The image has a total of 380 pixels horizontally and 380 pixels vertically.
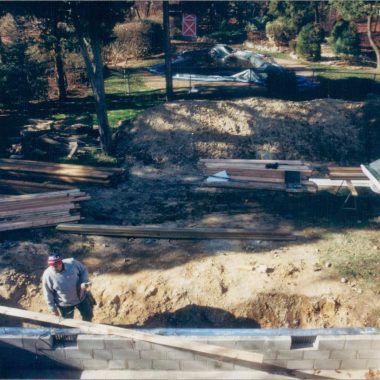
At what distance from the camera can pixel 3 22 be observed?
2841cm

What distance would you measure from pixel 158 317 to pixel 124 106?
12.4 metres

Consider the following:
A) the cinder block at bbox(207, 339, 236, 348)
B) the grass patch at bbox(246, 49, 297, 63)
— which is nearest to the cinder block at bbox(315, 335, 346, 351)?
the cinder block at bbox(207, 339, 236, 348)

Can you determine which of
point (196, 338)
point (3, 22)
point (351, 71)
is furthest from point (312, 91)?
point (3, 22)

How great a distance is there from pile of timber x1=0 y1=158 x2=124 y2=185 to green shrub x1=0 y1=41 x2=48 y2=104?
5819mm

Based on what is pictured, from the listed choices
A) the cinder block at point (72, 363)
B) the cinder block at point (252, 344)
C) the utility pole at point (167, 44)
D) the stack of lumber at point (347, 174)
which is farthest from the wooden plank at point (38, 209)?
the utility pole at point (167, 44)

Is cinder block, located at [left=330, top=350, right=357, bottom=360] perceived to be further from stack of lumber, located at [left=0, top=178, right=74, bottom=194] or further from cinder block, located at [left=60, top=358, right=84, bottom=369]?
stack of lumber, located at [left=0, top=178, right=74, bottom=194]

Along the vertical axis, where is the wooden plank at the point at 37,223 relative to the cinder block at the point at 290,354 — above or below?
above

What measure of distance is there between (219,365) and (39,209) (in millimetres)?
6431

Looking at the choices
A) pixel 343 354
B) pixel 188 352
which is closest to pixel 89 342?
pixel 188 352

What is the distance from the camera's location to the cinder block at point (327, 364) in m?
6.18

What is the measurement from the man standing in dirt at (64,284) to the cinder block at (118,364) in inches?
47.5

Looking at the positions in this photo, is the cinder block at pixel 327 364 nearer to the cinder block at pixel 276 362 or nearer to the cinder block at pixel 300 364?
the cinder block at pixel 300 364

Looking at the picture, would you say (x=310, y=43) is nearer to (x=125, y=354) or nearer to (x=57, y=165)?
(x=57, y=165)

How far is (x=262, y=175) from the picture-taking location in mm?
11727
